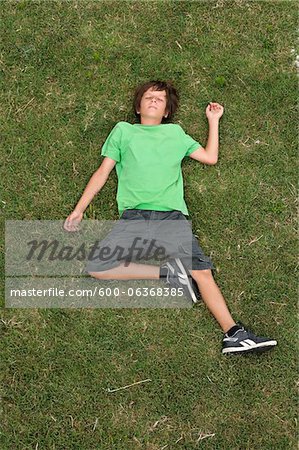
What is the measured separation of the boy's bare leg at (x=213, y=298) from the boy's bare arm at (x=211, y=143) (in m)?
0.88

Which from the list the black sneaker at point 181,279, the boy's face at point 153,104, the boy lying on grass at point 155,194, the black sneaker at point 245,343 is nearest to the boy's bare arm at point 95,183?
the boy lying on grass at point 155,194

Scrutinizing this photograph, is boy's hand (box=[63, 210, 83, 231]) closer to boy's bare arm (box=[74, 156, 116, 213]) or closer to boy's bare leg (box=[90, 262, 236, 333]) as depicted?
boy's bare arm (box=[74, 156, 116, 213])

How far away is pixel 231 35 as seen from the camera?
4.77 m

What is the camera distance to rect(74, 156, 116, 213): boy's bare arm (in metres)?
4.47

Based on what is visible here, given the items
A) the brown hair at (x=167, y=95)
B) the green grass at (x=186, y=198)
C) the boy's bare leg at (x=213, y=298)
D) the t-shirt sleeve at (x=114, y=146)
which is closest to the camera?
the green grass at (x=186, y=198)

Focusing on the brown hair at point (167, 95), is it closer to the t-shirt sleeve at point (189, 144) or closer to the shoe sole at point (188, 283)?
the t-shirt sleeve at point (189, 144)

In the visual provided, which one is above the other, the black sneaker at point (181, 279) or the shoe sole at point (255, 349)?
the black sneaker at point (181, 279)

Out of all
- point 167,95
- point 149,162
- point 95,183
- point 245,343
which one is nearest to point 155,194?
point 149,162

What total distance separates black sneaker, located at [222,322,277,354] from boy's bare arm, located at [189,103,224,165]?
1.32m

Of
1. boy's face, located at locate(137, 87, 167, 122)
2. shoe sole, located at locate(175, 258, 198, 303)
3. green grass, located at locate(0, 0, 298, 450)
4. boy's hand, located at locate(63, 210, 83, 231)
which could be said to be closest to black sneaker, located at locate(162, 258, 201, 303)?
shoe sole, located at locate(175, 258, 198, 303)

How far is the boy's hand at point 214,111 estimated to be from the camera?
4.62 metres

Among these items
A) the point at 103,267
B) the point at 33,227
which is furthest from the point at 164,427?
the point at 33,227

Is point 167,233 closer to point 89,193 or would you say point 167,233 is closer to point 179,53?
point 89,193

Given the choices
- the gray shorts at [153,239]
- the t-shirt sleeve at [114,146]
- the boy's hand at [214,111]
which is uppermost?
the boy's hand at [214,111]
